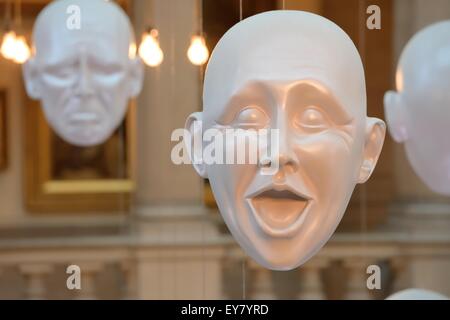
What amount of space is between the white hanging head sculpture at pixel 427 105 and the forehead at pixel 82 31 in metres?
1.03

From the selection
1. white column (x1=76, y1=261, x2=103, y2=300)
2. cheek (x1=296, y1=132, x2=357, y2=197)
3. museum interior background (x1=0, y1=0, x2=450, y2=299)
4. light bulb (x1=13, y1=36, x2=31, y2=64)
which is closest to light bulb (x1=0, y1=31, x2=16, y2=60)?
light bulb (x1=13, y1=36, x2=31, y2=64)

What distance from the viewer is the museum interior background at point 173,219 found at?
303cm

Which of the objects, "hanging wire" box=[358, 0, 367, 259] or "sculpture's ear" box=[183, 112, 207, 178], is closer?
"sculpture's ear" box=[183, 112, 207, 178]

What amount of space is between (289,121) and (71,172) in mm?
2405

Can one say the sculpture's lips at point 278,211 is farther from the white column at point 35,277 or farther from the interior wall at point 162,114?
the white column at point 35,277

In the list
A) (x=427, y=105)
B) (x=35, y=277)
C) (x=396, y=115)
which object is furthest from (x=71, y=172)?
(x=427, y=105)

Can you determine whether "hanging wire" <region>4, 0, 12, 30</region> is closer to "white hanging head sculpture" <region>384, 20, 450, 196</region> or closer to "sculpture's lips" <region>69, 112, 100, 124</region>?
"sculpture's lips" <region>69, 112, 100, 124</region>

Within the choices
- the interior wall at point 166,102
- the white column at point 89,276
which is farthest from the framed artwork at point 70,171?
the white column at point 89,276

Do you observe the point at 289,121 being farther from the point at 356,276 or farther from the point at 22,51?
the point at 356,276

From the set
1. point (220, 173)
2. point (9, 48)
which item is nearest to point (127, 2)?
point (9, 48)

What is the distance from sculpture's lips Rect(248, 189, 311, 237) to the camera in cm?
153

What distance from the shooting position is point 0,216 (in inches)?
140

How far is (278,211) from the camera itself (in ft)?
5.11

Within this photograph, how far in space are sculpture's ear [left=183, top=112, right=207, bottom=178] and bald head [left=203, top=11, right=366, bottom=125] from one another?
0.14 m
